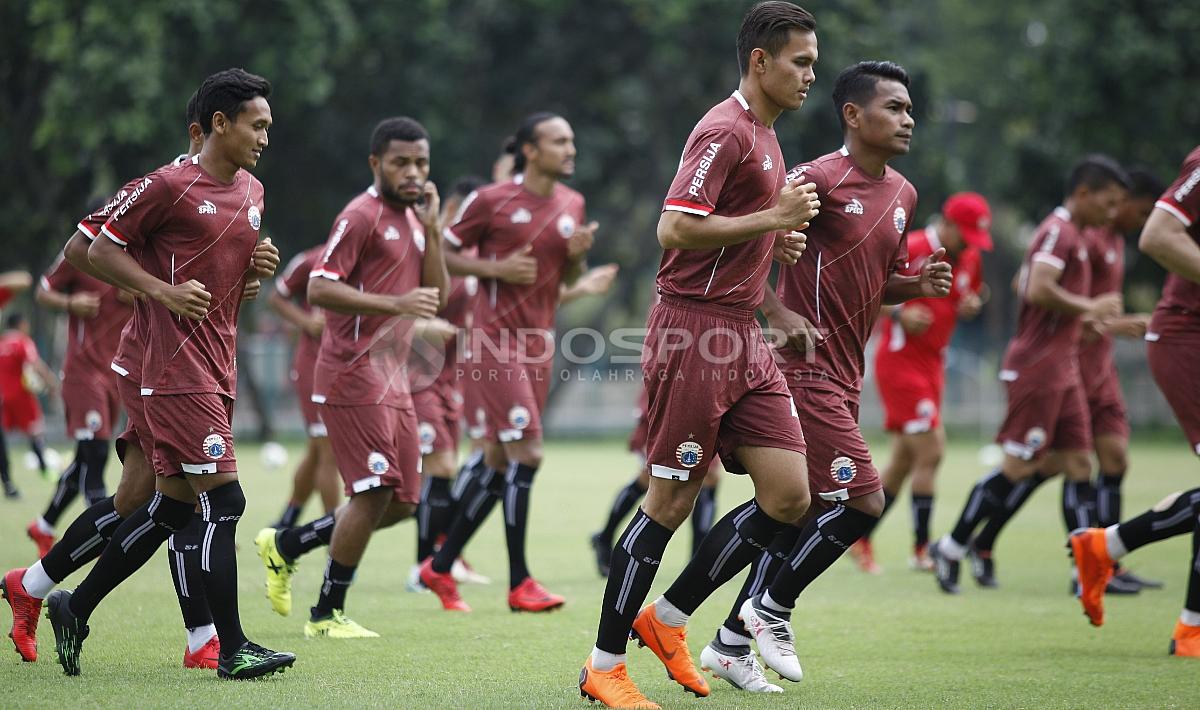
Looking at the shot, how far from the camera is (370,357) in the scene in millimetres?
7406

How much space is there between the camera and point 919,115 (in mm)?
27328

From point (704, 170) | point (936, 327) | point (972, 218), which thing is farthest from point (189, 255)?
point (936, 327)

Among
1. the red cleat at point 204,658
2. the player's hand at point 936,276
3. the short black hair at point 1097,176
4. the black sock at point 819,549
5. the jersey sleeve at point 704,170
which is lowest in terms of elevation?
the red cleat at point 204,658

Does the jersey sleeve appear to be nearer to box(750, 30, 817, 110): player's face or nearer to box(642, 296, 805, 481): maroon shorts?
box(750, 30, 817, 110): player's face

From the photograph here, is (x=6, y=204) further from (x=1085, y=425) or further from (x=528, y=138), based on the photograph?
(x=1085, y=425)

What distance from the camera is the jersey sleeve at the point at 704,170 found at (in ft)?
17.7

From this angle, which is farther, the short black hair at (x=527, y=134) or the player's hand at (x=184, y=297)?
the short black hair at (x=527, y=134)

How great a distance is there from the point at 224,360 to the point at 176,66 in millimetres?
18574

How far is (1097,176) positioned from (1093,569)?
130 inches

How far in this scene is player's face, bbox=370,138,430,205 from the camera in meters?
7.57

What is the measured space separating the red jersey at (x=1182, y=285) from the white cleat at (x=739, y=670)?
10.4ft

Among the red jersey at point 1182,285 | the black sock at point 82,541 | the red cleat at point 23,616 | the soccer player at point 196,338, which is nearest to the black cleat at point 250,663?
the soccer player at point 196,338

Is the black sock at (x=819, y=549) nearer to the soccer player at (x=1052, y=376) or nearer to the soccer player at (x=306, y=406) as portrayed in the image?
the soccer player at (x=1052, y=376)

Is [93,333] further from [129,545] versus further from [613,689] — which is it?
[613,689]
